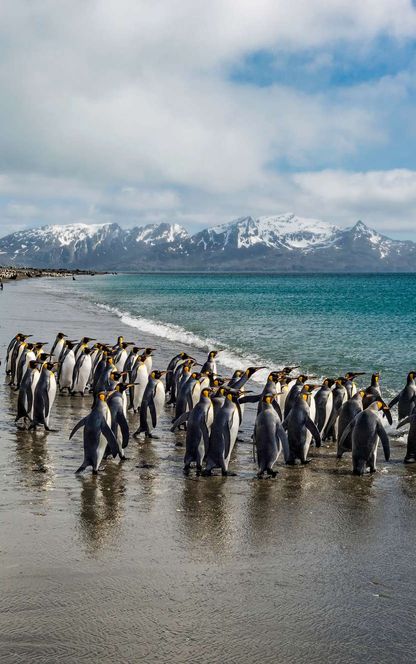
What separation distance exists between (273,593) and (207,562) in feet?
2.90

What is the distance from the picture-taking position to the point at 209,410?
1077 cm

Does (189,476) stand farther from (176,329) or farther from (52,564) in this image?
(176,329)

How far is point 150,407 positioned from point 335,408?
12.2 ft

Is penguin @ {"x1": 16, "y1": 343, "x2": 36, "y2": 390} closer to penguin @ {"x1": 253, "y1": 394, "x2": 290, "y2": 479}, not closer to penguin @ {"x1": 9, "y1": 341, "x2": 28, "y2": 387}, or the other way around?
penguin @ {"x1": 9, "y1": 341, "x2": 28, "y2": 387}

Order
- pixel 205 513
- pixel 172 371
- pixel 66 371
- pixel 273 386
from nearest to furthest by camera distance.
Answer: pixel 205 513 < pixel 273 386 < pixel 172 371 < pixel 66 371

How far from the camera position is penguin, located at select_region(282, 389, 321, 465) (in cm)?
1128

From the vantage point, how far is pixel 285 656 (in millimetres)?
5172

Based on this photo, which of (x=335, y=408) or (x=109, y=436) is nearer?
(x=109, y=436)

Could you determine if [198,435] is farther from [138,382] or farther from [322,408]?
[138,382]

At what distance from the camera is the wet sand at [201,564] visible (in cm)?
530

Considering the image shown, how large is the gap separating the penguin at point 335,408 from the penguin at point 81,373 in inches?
265

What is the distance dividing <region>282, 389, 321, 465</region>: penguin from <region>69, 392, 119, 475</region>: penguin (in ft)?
9.75

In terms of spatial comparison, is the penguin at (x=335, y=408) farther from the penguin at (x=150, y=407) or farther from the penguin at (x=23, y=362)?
the penguin at (x=23, y=362)

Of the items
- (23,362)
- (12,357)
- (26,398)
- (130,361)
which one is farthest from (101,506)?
(12,357)
